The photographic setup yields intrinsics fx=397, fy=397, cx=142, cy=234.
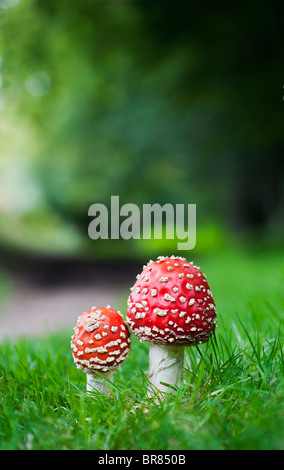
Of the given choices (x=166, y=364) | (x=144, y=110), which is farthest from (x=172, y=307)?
(x=144, y=110)

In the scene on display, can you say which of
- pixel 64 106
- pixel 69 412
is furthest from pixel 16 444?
pixel 64 106

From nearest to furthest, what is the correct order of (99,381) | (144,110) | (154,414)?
1. (154,414)
2. (99,381)
3. (144,110)

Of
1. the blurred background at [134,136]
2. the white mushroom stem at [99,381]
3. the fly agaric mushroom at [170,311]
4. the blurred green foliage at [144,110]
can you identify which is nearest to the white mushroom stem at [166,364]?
the fly agaric mushroom at [170,311]

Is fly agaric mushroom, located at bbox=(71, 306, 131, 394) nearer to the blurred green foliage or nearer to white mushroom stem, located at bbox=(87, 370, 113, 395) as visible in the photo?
white mushroom stem, located at bbox=(87, 370, 113, 395)

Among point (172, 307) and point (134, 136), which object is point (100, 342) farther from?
point (134, 136)

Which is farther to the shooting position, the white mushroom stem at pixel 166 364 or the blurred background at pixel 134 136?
the blurred background at pixel 134 136

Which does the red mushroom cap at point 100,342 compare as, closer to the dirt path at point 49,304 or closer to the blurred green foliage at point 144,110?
the dirt path at point 49,304

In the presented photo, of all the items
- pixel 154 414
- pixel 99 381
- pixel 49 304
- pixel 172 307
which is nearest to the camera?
pixel 154 414

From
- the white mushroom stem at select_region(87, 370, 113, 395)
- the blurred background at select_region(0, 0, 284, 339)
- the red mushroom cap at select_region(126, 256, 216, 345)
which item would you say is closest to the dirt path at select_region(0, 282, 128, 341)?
the blurred background at select_region(0, 0, 284, 339)
